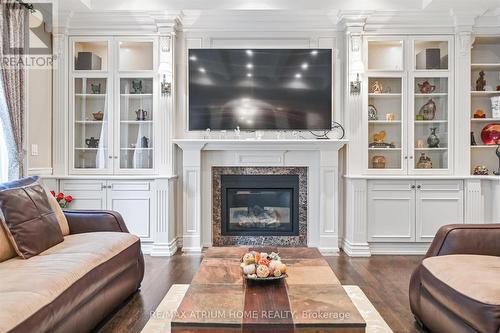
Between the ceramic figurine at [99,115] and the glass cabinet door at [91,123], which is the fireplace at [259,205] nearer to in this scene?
the glass cabinet door at [91,123]

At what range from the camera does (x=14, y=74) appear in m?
3.64

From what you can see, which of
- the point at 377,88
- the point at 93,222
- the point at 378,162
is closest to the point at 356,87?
the point at 377,88

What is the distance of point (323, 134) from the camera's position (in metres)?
4.74

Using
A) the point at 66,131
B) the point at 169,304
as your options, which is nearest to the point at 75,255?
the point at 169,304

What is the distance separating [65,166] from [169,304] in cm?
257

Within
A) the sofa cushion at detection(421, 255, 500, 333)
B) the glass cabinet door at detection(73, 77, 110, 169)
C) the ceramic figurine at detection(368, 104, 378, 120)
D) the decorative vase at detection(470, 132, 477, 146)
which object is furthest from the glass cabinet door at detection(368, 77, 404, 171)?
the glass cabinet door at detection(73, 77, 110, 169)

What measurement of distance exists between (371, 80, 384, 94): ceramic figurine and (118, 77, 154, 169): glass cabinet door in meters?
2.74

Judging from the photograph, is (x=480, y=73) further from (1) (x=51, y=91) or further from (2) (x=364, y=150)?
(1) (x=51, y=91)

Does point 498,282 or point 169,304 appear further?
point 169,304

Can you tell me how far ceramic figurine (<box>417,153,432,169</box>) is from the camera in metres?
4.63

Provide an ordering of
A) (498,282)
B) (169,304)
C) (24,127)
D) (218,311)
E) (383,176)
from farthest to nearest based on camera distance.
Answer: (383,176), (24,127), (169,304), (498,282), (218,311)

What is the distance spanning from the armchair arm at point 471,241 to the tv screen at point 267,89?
7.98 ft

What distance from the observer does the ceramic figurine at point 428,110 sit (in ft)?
15.2

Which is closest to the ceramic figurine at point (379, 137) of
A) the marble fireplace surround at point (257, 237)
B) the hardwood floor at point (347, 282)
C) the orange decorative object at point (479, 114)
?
the marble fireplace surround at point (257, 237)
